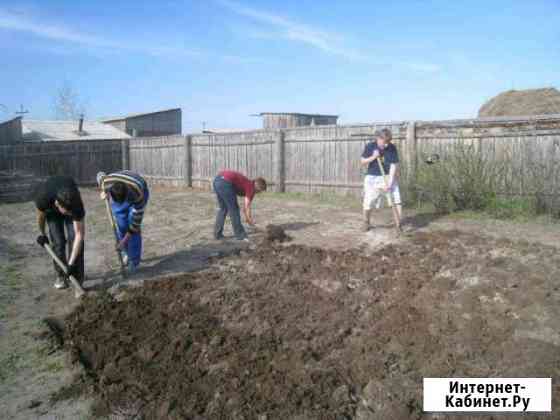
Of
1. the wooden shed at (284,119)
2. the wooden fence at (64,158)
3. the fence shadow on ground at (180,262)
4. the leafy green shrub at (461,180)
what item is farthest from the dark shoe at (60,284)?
the wooden shed at (284,119)

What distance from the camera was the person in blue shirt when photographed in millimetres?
6891

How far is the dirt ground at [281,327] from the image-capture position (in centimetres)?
296

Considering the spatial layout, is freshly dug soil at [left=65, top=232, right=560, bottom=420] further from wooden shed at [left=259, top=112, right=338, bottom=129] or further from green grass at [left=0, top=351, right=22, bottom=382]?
wooden shed at [left=259, top=112, right=338, bottom=129]

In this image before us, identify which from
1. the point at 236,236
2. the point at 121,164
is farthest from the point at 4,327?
the point at 121,164

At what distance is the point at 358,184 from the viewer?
1092 centimetres

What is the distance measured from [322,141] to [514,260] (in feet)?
22.4

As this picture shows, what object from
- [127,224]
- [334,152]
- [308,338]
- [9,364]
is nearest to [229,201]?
[127,224]

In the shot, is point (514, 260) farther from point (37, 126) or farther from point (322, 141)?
point (37, 126)

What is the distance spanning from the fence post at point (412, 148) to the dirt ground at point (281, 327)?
276 cm

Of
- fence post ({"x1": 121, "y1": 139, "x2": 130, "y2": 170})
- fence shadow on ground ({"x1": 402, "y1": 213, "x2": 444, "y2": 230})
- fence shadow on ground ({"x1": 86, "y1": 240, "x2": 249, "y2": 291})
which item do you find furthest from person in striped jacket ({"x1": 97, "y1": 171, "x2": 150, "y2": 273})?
fence post ({"x1": 121, "y1": 139, "x2": 130, "y2": 170})

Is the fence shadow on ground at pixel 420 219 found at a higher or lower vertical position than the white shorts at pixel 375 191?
lower

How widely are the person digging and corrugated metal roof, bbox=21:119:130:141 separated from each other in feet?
60.3

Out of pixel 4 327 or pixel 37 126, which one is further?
pixel 37 126

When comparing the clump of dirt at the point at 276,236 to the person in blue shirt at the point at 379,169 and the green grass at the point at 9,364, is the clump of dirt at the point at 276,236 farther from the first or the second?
the green grass at the point at 9,364
